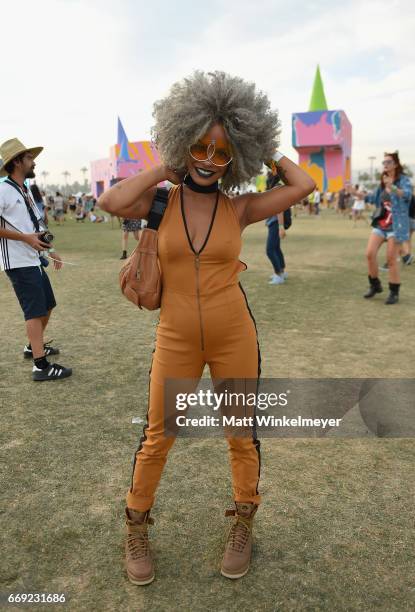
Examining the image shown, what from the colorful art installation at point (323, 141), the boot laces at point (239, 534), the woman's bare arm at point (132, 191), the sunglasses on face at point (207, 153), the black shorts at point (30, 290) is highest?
the colorful art installation at point (323, 141)

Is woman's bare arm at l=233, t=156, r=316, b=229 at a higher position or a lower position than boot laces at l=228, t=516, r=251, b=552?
higher

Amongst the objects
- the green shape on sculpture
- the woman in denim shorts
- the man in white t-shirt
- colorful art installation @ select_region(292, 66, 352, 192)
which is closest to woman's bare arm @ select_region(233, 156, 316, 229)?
the man in white t-shirt

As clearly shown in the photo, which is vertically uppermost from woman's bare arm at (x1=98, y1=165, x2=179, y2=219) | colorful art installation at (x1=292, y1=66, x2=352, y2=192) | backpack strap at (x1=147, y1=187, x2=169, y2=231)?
colorful art installation at (x1=292, y1=66, x2=352, y2=192)

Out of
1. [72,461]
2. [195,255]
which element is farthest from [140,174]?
[72,461]

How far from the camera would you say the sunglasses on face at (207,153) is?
2.08 metres

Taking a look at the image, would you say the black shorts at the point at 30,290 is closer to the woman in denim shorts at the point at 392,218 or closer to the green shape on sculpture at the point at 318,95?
the woman in denim shorts at the point at 392,218

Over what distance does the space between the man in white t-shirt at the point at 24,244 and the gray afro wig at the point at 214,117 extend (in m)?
2.36

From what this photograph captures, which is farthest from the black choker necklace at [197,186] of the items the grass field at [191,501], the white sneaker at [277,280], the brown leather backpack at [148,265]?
the white sneaker at [277,280]

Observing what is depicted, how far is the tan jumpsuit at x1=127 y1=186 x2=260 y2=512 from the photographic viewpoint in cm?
212

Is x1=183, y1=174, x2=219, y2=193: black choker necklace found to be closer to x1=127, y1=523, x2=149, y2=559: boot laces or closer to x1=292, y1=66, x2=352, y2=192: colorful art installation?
x1=127, y1=523, x2=149, y2=559: boot laces

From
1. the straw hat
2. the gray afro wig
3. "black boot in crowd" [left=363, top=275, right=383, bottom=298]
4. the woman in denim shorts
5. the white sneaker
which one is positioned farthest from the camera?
the white sneaker

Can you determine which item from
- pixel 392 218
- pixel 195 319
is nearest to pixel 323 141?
pixel 392 218

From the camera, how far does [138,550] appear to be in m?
2.27

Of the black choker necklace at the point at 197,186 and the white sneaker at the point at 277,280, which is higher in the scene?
the black choker necklace at the point at 197,186
